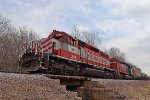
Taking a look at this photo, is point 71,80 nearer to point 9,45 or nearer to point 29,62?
point 29,62

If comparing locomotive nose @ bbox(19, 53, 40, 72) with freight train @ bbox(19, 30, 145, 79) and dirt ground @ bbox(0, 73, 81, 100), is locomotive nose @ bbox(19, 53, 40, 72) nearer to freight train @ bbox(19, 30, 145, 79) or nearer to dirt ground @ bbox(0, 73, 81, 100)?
freight train @ bbox(19, 30, 145, 79)

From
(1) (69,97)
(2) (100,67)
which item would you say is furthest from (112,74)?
(1) (69,97)

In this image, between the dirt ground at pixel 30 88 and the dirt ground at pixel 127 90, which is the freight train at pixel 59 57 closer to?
the dirt ground at pixel 127 90

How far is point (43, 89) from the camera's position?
1169cm

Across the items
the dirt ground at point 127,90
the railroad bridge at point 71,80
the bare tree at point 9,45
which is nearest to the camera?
the railroad bridge at point 71,80

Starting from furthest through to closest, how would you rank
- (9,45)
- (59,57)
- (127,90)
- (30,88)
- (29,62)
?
(9,45)
(127,90)
(59,57)
(29,62)
(30,88)

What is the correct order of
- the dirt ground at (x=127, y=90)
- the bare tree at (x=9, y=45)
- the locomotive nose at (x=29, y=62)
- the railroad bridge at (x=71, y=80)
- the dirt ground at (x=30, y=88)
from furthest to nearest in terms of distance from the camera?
1. the bare tree at (x=9, y=45)
2. the dirt ground at (x=127, y=90)
3. the locomotive nose at (x=29, y=62)
4. the railroad bridge at (x=71, y=80)
5. the dirt ground at (x=30, y=88)

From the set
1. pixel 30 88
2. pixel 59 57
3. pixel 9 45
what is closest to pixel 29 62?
pixel 59 57

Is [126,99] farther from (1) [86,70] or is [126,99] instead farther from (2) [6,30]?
(2) [6,30]

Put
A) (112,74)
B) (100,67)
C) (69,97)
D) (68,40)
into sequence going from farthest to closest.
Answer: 1. (112,74)
2. (100,67)
3. (68,40)
4. (69,97)

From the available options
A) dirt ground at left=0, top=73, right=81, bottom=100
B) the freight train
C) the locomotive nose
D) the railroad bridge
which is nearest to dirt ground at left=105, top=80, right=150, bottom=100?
the railroad bridge

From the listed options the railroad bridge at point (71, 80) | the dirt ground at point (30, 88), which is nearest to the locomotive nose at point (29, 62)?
the railroad bridge at point (71, 80)

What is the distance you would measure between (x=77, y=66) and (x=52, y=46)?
333 cm

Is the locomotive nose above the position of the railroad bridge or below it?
above
